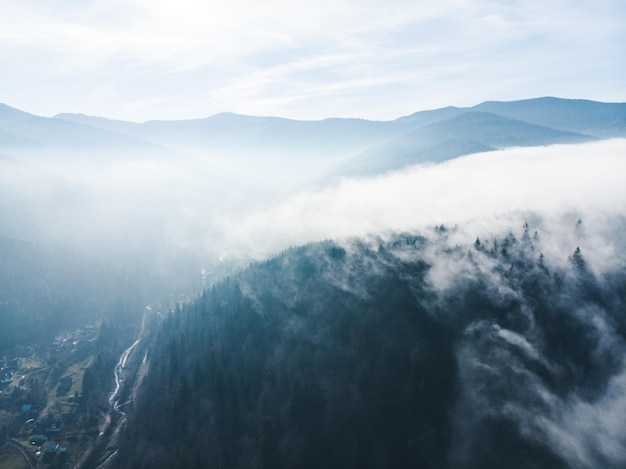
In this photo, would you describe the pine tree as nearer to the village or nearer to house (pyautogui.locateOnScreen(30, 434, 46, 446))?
the village

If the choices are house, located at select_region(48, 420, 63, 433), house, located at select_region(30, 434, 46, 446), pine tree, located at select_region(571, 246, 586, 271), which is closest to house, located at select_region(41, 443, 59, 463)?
house, located at select_region(30, 434, 46, 446)

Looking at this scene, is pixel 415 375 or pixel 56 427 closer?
pixel 415 375

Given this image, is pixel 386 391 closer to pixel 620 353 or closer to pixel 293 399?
pixel 293 399

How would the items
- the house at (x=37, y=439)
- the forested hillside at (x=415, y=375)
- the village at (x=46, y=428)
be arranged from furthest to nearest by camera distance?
1. the house at (x=37, y=439)
2. the village at (x=46, y=428)
3. the forested hillside at (x=415, y=375)

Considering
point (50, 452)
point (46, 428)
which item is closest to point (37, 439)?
point (46, 428)

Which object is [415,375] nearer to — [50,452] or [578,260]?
[578,260]

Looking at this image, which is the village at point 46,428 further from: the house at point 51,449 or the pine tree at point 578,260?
the pine tree at point 578,260

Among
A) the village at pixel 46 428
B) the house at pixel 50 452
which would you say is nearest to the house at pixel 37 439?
the village at pixel 46 428

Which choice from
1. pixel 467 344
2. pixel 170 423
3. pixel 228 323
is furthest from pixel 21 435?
pixel 467 344
